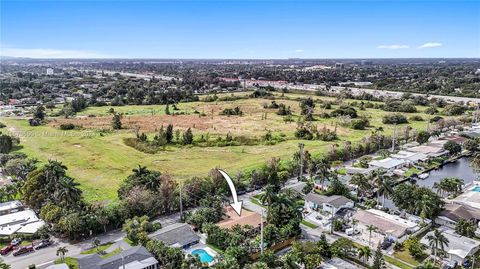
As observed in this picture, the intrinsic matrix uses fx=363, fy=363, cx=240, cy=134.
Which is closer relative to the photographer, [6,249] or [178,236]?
[6,249]

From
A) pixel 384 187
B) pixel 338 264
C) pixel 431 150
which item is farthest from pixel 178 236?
pixel 431 150

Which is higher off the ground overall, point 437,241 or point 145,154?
point 437,241

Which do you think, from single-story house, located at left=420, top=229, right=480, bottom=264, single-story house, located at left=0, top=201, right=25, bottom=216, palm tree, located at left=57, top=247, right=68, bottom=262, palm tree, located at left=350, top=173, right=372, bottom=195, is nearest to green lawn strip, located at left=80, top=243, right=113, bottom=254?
palm tree, located at left=57, top=247, right=68, bottom=262

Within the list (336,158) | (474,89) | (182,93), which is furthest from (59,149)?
(474,89)

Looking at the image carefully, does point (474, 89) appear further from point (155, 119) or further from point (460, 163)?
point (155, 119)

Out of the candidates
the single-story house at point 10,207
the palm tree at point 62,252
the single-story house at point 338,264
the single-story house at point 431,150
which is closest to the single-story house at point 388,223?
the single-story house at point 338,264

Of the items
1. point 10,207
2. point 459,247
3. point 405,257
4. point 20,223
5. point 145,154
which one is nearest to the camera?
A: point 459,247

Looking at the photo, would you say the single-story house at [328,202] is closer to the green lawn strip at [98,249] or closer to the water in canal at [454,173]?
the water in canal at [454,173]

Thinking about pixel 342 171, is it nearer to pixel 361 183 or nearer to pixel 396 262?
pixel 361 183
